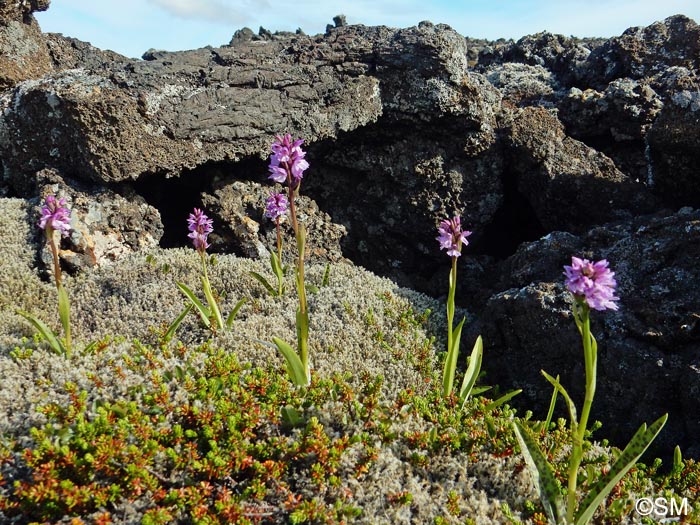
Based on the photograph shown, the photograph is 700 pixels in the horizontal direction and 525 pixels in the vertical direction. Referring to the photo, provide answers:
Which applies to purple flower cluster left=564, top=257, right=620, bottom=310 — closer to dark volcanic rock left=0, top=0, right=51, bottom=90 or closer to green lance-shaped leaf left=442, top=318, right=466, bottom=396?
green lance-shaped leaf left=442, top=318, right=466, bottom=396

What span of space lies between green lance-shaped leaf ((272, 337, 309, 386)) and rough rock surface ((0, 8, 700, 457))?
2.53 m

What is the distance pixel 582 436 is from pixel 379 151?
21.5ft

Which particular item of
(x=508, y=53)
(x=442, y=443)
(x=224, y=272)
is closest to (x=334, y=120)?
(x=224, y=272)

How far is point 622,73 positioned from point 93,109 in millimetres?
9834

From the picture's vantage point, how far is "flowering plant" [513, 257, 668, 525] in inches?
144

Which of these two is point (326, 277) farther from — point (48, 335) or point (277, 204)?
point (48, 335)

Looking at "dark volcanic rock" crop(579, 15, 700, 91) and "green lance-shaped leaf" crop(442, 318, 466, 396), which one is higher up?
"dark volcanic rock" crop(579, 15, 700, 91)

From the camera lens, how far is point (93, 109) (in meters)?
7.95

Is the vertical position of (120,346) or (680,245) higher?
(680,245)

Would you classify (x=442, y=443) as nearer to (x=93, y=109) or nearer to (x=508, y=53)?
(x=93, y=109)

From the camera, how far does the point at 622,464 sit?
13.4 ft

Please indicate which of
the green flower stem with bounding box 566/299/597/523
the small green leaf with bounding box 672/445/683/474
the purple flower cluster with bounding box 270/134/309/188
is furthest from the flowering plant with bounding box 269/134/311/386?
the small green leaf with bounding box 672/445/683/474

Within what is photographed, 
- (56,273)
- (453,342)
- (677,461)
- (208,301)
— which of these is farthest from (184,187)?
(677,461)

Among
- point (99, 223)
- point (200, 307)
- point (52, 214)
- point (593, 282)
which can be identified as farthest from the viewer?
point (99, 223)
